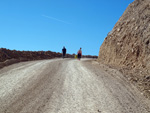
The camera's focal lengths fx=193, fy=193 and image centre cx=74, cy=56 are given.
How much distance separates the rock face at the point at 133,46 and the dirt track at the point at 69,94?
151 cm

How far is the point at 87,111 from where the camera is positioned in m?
8.18

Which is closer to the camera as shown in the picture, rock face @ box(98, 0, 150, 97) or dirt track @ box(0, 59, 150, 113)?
dirt track @ box(0, 59, 150, 113)

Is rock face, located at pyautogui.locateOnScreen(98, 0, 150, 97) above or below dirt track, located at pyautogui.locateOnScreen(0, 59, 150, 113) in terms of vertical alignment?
above

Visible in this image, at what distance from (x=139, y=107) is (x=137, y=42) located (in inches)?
324

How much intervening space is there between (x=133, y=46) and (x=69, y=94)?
8.80 m

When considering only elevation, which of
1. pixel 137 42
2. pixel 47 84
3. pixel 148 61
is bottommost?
pixel 47 84

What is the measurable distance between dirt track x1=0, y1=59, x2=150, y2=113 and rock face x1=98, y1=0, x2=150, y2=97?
151 centimetres

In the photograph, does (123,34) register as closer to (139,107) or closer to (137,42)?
(137,42)

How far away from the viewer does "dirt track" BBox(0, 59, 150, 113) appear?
28.0ft

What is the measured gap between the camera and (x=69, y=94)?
392 inches

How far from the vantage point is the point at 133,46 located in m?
16.4

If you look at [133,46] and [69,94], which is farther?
[133,46]

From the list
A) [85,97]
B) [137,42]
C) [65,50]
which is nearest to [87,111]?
[85,97]

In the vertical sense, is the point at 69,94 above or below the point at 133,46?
below
